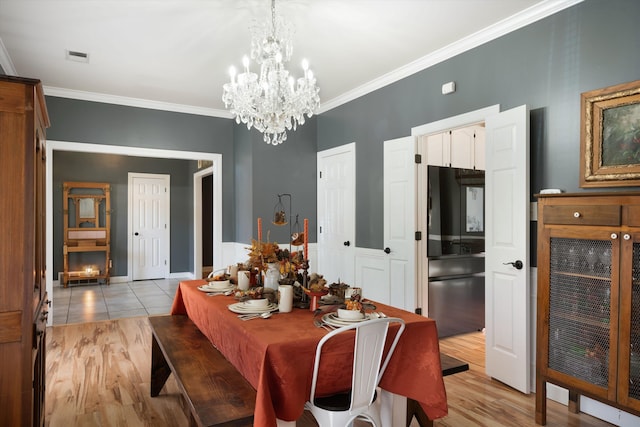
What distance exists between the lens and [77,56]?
12.8ft

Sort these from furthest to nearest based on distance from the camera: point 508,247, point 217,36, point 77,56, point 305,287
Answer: point 77,56 → point 217,36 → point 508,247 → point 305,287

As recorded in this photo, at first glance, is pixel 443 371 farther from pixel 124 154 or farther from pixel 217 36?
pixel 124 154

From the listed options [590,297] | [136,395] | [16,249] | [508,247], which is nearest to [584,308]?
[590,297]

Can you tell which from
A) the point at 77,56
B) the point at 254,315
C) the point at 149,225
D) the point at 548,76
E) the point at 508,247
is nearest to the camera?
the point at 254,315

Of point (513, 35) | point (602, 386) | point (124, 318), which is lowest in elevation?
point (124, 318)

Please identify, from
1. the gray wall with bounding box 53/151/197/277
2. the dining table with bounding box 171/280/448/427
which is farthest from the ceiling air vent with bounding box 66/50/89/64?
the gray wall with bounding box 53/151/197/277

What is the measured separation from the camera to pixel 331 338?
177cm

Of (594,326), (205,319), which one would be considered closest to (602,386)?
(594,326)

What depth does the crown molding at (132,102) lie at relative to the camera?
493 centimetres

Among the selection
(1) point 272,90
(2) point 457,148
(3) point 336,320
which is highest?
(1) point 272,90

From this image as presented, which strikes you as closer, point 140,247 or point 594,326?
point 594,326

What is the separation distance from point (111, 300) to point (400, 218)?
4773 millimetres

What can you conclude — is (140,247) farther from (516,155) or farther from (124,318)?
(516,155)

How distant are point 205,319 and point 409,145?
2649 mm
